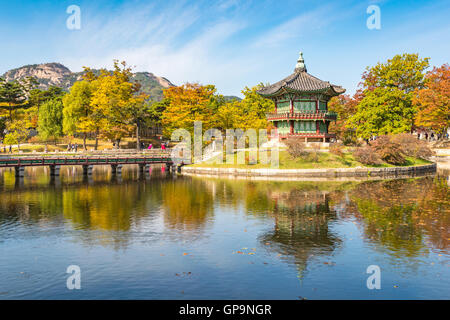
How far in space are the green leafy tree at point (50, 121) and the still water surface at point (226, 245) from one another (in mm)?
59931

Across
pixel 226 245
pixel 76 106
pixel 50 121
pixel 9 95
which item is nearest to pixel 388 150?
pixel 226 245

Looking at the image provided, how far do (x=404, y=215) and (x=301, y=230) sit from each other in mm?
8555

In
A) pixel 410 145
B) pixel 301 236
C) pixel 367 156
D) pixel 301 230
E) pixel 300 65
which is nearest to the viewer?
pixel 301 236

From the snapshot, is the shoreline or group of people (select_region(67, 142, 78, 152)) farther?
group of people (select_region(67, 142, 78, 152))

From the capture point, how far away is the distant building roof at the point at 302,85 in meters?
64.3

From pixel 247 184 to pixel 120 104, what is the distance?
49.6 m

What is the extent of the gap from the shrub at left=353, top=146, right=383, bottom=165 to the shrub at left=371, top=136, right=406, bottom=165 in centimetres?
132

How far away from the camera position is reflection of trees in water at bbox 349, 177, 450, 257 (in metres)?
18.6

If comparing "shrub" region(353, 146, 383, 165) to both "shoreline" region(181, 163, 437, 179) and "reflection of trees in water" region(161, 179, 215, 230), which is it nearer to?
"shoreline" region(181, 163, 437, 179)

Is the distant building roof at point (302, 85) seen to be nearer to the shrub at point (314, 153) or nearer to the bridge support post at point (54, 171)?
the shrub at point (314, 153)

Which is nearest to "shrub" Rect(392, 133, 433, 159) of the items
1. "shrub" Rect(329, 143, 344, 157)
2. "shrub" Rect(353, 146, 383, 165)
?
"shrub" Rect(353, 146, 383, 165)

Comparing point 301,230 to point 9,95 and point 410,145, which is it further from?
point 9,95

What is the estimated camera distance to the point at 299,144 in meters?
56.5

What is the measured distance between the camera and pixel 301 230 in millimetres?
21328
